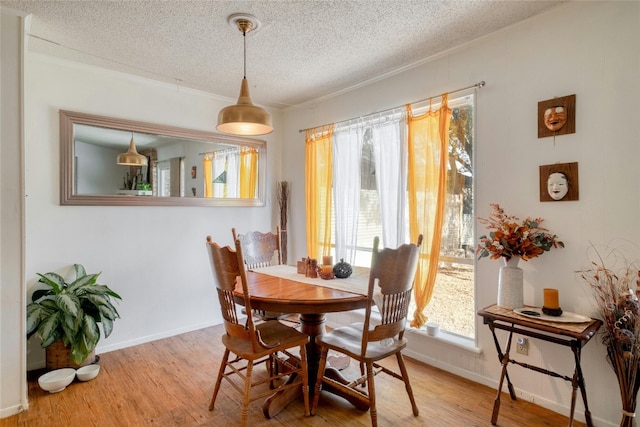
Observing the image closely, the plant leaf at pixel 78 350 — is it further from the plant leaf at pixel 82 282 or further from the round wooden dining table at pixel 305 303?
the round wooden dining table at pixel 305 303

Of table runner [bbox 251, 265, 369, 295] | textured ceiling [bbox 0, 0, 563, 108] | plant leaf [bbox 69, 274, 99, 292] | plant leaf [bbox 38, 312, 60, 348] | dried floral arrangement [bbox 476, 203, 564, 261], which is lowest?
plant leaf [bbox 38, 312, 60, 348]

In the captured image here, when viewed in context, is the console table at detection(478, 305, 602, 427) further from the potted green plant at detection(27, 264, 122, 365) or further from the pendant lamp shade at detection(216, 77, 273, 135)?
the potted green plant at detection(27, 264, 122, 365)

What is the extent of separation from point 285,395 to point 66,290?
185 cm

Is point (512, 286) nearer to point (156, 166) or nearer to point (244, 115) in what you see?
point (244, 115)

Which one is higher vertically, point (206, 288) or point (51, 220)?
point (51, 220)

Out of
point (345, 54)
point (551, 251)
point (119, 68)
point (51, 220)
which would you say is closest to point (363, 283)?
point (551, 251)

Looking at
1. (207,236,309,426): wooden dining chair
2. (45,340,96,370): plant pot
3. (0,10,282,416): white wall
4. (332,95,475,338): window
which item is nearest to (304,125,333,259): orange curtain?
(0,10,282,416): white wall

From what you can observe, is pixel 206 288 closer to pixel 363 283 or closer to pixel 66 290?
pixel 66 290

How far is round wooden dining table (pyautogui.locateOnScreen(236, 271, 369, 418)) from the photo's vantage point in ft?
6.45

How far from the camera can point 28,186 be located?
9.09 ft

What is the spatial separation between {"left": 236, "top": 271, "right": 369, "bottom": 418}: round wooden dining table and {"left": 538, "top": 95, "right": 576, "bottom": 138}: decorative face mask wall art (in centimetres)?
161

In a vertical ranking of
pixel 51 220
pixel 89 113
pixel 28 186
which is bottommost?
pixel 51 220

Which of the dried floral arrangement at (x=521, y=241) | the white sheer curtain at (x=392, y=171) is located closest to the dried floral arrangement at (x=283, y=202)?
the white sheer curtain at (x=392, y=171)

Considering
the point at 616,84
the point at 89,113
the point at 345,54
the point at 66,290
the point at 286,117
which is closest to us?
the point at 616,84
